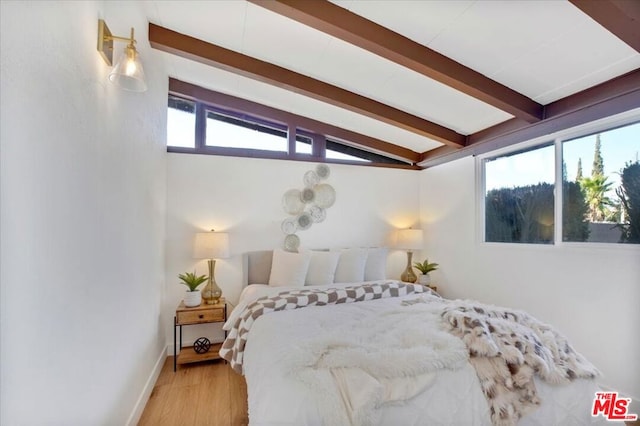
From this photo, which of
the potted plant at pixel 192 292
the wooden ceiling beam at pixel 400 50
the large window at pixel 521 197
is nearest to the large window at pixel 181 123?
the potted plant at pixel 192 292

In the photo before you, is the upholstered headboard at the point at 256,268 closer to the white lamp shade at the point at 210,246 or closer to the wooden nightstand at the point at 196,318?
the white lamp shade at the point at 210,246

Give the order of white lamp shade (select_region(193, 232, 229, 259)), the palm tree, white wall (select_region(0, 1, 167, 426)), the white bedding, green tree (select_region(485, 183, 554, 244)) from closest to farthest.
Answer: white wall (select_region(0, 1, 167, 426)), the white bedding, the palm tree, green tree (select_region(485, 183, 554, 244)), white lamp shade (select_region(193, 232, 229, 259))

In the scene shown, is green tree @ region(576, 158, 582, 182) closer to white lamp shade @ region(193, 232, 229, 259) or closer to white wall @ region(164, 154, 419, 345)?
A: white wall @ region(164, 154, 419, 345)

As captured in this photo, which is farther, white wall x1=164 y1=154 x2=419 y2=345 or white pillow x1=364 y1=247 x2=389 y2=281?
white pillow x1=364 y1=247 x2=389 y2=281

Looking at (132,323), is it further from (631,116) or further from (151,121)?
(631,116)

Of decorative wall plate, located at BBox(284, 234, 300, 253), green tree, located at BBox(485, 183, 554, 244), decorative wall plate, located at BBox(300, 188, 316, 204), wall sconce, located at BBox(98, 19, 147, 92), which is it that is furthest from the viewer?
decorative wall plate, located at BBox(300, 188, 316, 204)

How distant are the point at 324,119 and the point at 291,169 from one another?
769 mm

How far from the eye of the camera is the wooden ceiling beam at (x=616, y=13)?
1.43 m

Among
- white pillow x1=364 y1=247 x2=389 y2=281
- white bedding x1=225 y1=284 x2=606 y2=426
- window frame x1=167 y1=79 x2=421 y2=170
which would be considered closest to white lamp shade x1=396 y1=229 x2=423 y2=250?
white pillow x1=364 y1=247 x2=389 y2=281

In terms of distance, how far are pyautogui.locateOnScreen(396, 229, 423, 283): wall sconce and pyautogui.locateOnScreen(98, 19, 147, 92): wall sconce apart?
331 centimetres

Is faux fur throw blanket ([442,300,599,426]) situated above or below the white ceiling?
below

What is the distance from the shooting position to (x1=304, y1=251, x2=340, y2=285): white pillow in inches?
126

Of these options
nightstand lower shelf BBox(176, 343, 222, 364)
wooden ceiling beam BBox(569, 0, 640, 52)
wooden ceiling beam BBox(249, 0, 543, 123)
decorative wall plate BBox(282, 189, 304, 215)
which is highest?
wooden ceiling beam BBox(249, 0, 543, 123)

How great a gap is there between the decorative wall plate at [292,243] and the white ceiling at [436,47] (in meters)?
1.68
